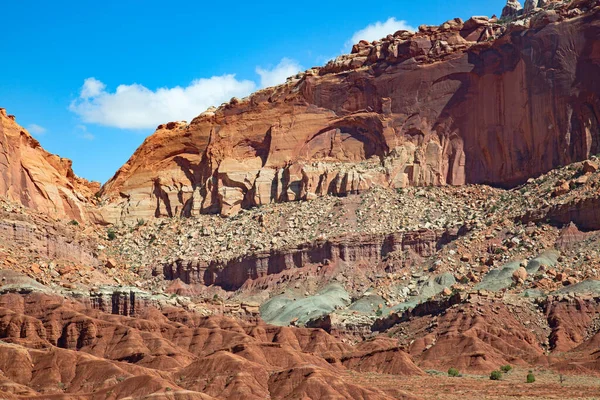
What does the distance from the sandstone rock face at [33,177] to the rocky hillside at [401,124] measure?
6.36m

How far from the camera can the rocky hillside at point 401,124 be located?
132125 mm

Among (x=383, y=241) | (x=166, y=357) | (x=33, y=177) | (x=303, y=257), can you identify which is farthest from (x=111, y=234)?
(x=166, y=357)

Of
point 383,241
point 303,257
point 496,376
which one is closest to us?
point 496,376

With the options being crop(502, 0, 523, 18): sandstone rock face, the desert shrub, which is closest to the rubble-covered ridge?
the desert shrub

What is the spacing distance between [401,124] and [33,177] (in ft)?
129

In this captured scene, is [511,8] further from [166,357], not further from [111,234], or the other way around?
[166,357]

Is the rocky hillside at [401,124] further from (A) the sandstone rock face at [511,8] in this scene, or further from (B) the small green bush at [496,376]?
(B) the small green bush at [496,376]

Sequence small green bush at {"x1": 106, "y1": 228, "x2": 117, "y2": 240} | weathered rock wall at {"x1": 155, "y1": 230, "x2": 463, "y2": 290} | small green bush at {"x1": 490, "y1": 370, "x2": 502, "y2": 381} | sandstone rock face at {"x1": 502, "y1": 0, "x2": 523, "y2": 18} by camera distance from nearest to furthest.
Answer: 1. small green bush at {"x1": 490, "y1": 370, "x2": 502, "y2": 381}
2. weathered rock wall at {"x1": 155, "y1": 230, "x2": 463, "y2": 290}
3. small green bush at {"x1": 106, "y1": 228, "x2": 117, "y2": 240}
4. sandstone rock face at {"x1": 502, "y1": 0, "x2": 523, "y2": 18}

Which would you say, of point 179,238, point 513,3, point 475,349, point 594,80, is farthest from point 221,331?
point 513,3

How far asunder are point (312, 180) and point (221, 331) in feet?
123

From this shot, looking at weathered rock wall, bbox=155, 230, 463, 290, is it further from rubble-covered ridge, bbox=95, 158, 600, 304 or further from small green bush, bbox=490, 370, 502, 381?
small green bush, bbox=490, 370, 502, 381

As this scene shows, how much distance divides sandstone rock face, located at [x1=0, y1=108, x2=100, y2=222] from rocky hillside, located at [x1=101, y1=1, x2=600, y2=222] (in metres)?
6.36

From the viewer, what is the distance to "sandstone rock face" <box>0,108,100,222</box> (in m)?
138

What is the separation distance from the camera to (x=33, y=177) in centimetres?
14388
